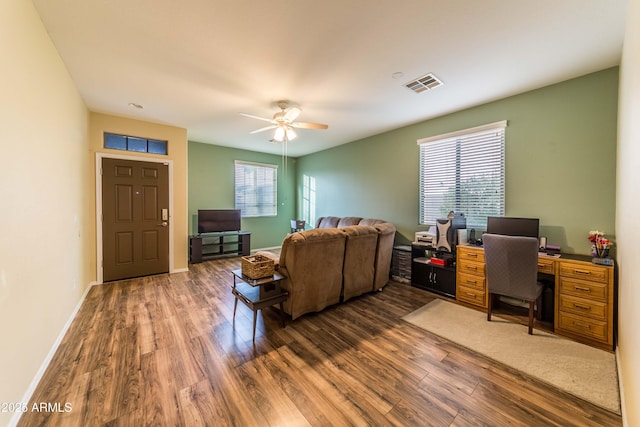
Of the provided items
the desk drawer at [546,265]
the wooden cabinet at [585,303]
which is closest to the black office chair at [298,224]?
the desk drawer at [546,265]

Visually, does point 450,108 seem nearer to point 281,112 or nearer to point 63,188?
point 281,112

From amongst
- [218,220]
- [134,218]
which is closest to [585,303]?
[218,220]

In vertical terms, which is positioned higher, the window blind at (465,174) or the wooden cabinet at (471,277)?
the window blind at (465,174)

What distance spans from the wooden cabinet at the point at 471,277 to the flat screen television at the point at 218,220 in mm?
4870

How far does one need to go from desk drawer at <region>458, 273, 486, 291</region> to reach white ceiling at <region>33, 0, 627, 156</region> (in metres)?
2.47

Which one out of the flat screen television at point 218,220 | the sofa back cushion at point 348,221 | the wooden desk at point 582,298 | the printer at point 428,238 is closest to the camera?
the wooden desk at point 582,298

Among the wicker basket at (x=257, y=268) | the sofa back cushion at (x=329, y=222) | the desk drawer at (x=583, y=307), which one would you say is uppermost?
the sofa back cushion at (x=329, y=222)

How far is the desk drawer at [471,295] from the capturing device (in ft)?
10.3

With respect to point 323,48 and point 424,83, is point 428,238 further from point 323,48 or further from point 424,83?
point 323,48

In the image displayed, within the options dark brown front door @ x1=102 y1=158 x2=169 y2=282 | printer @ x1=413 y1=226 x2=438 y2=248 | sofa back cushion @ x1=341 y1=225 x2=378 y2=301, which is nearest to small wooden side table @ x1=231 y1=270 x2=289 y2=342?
sofa back cushion @ x1=341 y1=225 x2=378 y2=301

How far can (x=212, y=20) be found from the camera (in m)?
1.94

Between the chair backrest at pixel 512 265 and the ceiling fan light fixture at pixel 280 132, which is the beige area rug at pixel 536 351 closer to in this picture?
the chair backrest at pixel 512 265

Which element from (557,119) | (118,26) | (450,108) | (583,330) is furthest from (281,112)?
(583,330)

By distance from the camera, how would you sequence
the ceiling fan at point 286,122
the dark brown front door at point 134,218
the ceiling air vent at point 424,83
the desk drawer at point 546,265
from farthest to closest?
1. the dark brown front door at point 134,218
2. the ceiling fan at point 286,122
3. the ceiling air vent at point 424,83
4. the desk drawer at point 546,265
